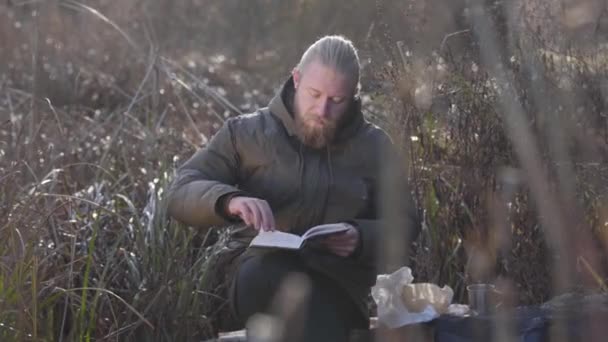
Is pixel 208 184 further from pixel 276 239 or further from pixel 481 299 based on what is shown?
pixel 481 299

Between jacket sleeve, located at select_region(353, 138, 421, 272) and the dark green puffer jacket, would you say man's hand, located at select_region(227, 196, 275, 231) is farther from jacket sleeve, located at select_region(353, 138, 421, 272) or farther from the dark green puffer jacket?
jacket sleeve, located at select_region(353, 138, 421, 272)

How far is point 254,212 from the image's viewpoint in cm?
392

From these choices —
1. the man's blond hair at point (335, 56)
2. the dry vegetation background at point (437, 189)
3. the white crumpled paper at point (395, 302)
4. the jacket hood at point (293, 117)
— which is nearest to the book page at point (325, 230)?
the white crumpled paper at point (395, 302)

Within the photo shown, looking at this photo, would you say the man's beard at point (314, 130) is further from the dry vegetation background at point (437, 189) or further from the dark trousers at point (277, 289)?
the dry vegetation background at point (437, 189)

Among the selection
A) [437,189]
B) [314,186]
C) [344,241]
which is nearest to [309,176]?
[314,186]

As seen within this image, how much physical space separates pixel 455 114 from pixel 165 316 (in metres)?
1.39

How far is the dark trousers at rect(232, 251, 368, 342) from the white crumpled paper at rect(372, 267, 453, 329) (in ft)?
0.41

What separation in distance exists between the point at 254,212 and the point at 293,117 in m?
0.48

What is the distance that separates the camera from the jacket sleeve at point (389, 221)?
4125 millimetres

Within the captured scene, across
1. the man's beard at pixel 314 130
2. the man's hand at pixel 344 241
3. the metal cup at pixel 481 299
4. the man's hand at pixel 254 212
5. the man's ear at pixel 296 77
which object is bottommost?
the metal cup at pixel 481 299

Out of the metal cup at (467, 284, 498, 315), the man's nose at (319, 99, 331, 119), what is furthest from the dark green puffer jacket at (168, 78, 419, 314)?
the metal cup at (467, 284, 498, 315)

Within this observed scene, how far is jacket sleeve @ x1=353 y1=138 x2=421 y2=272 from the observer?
4125 millimetres

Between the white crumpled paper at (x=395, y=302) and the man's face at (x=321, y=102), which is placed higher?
the man's face at (x=321, y=102)

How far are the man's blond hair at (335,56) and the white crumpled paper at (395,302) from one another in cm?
64
